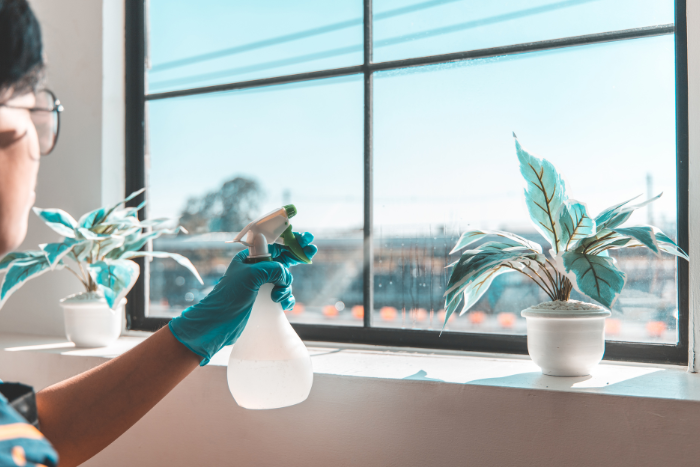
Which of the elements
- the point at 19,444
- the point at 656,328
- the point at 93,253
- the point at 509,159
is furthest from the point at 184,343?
the point at 656,328

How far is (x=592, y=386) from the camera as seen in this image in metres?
0.85

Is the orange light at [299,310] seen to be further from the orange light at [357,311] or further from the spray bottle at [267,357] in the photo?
the spray bottle at [267,357]

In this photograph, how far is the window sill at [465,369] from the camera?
2.79 ft

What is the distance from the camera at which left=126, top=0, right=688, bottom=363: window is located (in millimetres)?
1067

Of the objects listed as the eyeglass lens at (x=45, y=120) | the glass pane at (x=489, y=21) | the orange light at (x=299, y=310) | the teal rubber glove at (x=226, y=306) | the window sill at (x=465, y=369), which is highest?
the glass pane at (x=489, y=21)

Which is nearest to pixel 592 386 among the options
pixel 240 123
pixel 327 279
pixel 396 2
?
pixel 327 279

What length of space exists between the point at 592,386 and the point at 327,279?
0.72 metres

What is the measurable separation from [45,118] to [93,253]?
75cm

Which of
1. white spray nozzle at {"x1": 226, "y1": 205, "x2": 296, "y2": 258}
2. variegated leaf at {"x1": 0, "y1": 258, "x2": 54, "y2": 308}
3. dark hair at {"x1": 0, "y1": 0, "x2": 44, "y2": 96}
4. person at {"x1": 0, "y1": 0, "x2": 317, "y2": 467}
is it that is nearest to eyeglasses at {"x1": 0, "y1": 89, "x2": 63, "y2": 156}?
person at {"x1": 0, "y1": 0, "x2": 317, "y2": 467}

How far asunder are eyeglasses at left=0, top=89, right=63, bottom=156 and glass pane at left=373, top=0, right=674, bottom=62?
84 centimetres

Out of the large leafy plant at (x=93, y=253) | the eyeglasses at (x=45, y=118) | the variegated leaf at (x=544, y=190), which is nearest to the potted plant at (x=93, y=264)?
the large leafy plant at (x=93, y=253)

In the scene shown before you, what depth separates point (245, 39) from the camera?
148 cm

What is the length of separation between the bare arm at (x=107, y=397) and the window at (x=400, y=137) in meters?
0.55

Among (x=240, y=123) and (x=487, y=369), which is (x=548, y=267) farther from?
(x=240, y=123)
